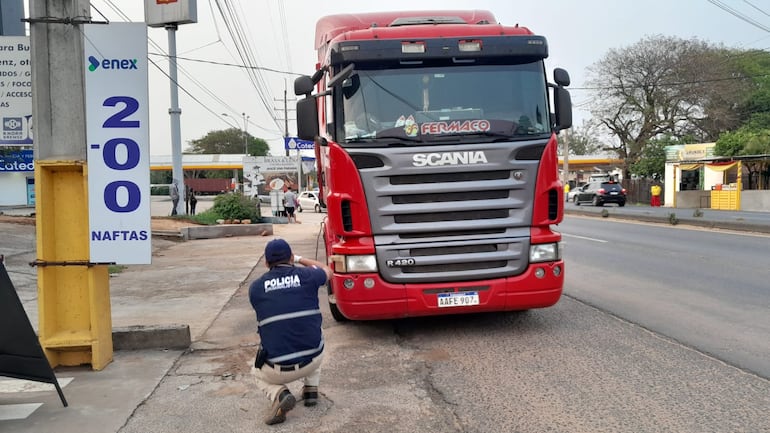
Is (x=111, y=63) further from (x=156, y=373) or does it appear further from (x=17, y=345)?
(x=156, y=373)

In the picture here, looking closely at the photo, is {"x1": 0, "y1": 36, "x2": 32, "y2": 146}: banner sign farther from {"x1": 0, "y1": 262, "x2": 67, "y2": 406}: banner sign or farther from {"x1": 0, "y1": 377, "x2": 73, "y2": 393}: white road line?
{"x1": 0, "y1": 262, "x2": 67, "y2": 406}: banner sign

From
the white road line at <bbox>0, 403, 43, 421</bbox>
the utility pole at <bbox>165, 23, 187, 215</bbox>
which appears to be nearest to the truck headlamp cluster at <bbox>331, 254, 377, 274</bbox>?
the white road line at <bbox>0, 403, 43, 421</bbox>

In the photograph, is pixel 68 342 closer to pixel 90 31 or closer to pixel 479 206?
pixel 90 31

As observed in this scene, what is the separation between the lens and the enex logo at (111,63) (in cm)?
584

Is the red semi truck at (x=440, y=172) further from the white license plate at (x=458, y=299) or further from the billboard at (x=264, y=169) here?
the billboard at (x=264, y=169)

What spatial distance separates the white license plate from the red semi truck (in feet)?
0.03

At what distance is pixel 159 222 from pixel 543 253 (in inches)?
825

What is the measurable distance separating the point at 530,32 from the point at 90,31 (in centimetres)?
442

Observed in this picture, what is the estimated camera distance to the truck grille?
6.39m

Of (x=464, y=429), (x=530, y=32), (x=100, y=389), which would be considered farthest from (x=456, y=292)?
(x=100, y=389)

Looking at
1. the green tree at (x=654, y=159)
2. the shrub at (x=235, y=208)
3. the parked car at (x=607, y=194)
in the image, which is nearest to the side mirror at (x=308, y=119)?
the shrub at (x=235, y=208)

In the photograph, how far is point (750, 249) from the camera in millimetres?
14242

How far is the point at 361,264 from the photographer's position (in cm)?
643

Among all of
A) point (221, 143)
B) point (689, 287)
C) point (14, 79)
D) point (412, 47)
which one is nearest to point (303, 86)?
point (412, 47)
